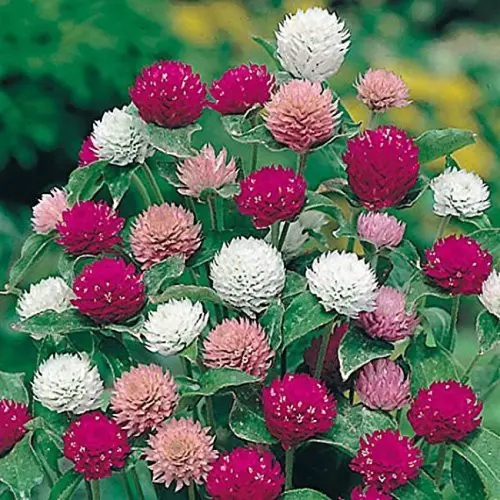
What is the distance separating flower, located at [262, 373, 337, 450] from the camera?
77cm

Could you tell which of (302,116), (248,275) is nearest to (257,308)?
(248,275)

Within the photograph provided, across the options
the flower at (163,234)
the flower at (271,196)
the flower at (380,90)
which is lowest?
the flower at (163,234)

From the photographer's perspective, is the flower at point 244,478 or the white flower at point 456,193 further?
the white flower at point 456,193

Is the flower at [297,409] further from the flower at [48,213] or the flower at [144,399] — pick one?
the flower at [48,213]

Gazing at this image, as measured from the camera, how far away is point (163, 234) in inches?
33.4

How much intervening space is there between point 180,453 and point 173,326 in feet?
0.26

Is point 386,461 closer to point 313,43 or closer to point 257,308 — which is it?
point 257,308

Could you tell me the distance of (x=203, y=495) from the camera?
0.89 metres

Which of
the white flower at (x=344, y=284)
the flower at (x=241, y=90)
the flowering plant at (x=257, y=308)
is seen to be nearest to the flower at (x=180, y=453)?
the flowering plant at (x=257, y=308)

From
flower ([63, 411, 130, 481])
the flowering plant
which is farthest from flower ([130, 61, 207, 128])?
flower ([63, 411, 130, 481])

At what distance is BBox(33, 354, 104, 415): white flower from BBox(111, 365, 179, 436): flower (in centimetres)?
3

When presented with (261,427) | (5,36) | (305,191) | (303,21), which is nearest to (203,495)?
(261,427)

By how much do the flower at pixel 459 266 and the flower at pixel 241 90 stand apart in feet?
0.53

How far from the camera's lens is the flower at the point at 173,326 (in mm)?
792
